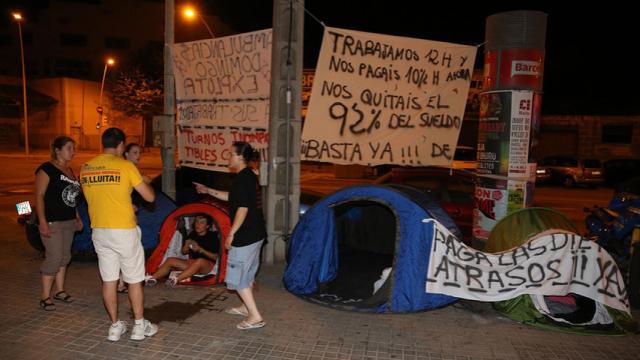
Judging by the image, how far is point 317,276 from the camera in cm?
629

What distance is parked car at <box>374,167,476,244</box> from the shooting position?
27.3 ft

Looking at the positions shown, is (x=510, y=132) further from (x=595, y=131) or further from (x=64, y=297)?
(x=595, y=131)

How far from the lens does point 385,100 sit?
7008 millimetres

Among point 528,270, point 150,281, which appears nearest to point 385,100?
point 528,270

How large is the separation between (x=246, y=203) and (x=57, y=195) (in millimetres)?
2141

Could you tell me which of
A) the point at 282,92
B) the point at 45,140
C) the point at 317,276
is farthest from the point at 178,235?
the point at 45,140

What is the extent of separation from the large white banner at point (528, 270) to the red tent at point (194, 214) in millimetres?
2520

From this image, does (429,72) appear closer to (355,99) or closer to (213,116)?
(355,99)

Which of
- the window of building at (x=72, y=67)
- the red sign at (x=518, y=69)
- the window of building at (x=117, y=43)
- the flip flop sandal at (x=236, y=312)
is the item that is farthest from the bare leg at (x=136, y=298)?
the window of building at (x=72, y=67)

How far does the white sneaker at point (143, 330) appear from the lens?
461 cm

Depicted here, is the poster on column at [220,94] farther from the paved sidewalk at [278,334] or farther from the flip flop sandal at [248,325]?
the flip flop sandal at [248,325]

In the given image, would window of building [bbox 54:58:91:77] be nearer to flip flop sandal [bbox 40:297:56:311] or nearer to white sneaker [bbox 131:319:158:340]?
flip flop sandal [bbox 40:297:56:311]

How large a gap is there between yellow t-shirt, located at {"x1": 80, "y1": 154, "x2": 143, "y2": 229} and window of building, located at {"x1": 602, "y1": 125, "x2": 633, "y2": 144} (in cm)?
2893

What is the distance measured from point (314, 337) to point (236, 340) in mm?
745
